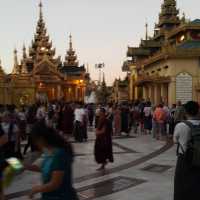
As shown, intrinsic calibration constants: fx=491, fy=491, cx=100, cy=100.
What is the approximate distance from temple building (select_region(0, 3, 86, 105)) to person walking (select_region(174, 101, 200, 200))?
42022 mm

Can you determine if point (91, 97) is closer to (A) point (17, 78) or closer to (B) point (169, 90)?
(A) point (17, 78)

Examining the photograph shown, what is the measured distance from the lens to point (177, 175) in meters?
6.13

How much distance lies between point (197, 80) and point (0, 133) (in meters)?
30.0

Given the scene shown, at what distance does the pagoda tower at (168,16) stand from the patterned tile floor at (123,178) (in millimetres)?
43965

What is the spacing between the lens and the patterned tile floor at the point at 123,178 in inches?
341

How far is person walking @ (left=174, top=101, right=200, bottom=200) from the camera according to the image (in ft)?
19.6

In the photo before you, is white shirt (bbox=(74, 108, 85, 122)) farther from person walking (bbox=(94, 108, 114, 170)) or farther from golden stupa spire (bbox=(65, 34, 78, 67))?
golden stupa spire (bbox=(65, 34, 78, 67))

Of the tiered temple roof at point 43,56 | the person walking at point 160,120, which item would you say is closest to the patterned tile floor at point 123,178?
the person walking at point 160,120

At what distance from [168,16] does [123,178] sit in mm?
51943

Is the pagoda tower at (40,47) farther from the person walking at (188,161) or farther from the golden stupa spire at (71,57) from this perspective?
the person walking at (188,161)

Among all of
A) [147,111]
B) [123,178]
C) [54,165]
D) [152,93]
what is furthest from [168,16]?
[54,165]

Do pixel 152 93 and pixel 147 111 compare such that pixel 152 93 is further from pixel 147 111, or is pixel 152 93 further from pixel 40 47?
pixel 40 47

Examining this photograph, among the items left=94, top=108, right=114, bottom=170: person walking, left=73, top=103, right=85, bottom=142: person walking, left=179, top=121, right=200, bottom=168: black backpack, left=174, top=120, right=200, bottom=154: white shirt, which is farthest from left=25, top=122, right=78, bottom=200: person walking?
left=73, top=103, right=85, bottom=142: person walking

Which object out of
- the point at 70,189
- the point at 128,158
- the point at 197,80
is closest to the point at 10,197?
the point at 70,189
